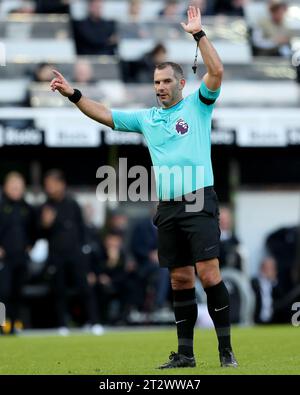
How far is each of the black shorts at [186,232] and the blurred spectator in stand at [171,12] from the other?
38.8 feet

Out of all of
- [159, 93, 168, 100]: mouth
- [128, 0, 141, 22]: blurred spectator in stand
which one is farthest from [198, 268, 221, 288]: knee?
[128, 0, 141, 22]: blurred spectator in stand

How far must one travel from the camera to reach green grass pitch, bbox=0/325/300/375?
25.8 ft

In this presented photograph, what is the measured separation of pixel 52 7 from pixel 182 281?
1241 cm

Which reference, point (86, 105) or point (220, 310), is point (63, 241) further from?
point (220, 310)

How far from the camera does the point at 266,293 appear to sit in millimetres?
16641

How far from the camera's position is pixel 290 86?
711 inches

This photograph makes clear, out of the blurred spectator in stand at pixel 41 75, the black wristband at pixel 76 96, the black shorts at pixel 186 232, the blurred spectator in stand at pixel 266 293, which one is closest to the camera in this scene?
the black shorts at pixel 186 232

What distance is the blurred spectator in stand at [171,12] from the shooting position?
19578 mm

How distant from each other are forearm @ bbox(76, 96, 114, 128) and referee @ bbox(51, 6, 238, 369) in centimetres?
8

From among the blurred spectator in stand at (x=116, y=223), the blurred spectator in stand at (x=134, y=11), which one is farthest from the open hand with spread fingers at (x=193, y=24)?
the blurred spectator in stand at (x=134, y=11)

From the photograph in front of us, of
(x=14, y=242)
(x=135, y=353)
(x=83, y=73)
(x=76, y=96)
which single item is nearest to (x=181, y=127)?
(x=76, y=96)

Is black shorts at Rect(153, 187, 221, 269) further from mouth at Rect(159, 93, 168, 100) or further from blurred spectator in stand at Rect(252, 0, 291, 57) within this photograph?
blurred spectator in stand at Rect(252, 0, 291, 57)

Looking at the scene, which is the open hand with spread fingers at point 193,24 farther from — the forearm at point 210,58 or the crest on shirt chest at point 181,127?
the crest on shirt chest at point 181,127
